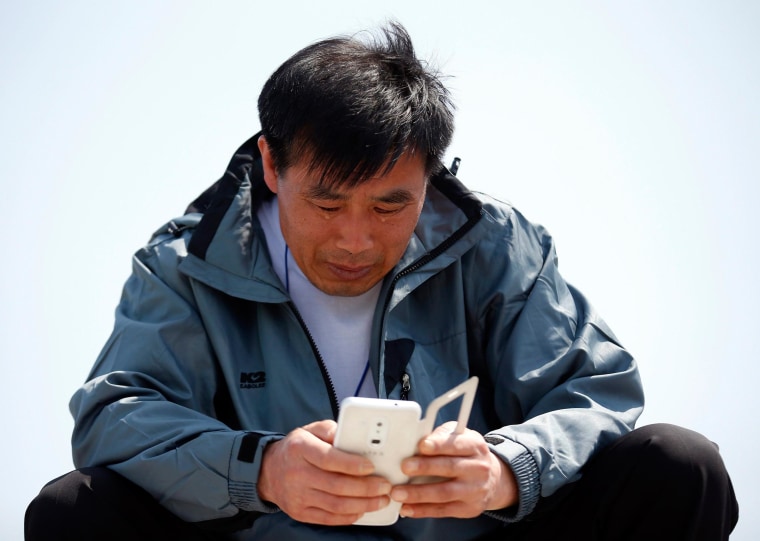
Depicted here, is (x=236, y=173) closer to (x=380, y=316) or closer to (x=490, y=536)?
(x=380, y=316)

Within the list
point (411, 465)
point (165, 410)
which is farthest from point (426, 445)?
point (165, 410)

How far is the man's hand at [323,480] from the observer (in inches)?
87.2

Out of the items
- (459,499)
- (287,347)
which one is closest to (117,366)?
(287,347)

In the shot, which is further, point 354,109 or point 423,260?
point 423,260

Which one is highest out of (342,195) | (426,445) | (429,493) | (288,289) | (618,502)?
(342,195)

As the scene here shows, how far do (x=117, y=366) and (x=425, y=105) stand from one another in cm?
99

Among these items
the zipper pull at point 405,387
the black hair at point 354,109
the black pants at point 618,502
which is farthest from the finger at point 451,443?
the black hair at point 354,109

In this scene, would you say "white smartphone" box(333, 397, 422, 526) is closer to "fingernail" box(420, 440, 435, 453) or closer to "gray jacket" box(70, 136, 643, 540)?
"fingernail" box(420, 440, 435, 453)

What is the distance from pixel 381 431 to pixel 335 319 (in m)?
0.88

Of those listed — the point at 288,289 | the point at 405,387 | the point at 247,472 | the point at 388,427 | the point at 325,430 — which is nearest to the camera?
the point at 388,427

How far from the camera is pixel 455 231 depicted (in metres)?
3.05

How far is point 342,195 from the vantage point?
109 inches

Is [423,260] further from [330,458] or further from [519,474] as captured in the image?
[330,458]

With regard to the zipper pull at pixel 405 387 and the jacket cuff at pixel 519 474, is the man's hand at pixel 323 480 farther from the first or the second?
the zipper pull at pixel 405 387
